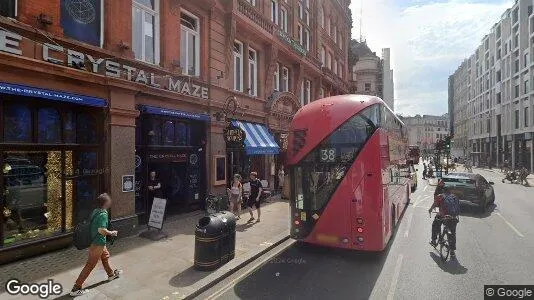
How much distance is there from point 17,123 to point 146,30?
17.8 ft

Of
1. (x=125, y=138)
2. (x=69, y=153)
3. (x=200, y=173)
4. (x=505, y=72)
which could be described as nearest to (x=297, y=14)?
(x=200, y=173)

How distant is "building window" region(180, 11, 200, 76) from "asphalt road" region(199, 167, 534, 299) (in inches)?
325

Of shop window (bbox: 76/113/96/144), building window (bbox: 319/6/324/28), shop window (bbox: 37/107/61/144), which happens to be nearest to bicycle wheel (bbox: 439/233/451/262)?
shop window (bbox: 76/113/96/144)

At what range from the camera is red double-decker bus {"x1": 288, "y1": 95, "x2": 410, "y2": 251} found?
7.89 metres

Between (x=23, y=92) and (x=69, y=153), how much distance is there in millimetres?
2135

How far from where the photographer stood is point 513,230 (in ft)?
37.1

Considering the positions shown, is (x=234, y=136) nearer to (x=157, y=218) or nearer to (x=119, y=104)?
(x=119, y=104)

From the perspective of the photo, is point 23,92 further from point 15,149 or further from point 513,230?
point 513,230

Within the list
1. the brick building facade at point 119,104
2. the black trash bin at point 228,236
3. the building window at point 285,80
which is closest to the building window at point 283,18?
the building window at point 285,80

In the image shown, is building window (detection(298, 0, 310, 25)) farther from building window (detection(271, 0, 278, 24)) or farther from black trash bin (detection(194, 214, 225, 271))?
black trash bin (detection(194, 214, 225, 271))

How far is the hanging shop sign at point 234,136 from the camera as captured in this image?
14.3 meters

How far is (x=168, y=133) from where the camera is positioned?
40.9 ft

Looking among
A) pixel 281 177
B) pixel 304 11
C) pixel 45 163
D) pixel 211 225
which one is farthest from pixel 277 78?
pixel 211 225

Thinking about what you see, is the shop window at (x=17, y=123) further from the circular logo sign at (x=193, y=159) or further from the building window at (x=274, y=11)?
the building window at (x=274, y=11)
